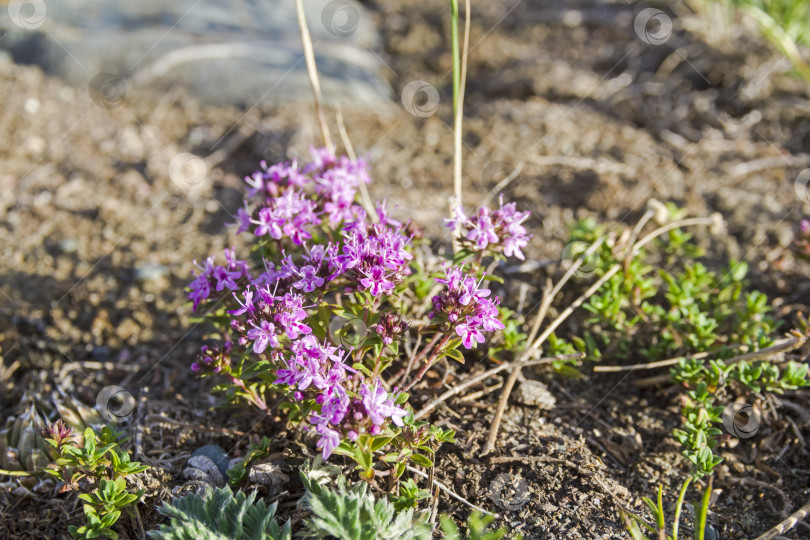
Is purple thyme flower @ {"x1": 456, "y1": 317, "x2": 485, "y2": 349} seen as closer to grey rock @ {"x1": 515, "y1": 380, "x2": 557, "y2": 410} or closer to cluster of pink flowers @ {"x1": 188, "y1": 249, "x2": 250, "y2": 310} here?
grey rock @ {"x1": 515, "y1": 380, "x2": 557, "y2": 410}

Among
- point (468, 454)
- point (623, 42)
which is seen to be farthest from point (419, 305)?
point (623, 42)

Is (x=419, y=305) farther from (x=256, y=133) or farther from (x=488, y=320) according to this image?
(x=256, y=133)

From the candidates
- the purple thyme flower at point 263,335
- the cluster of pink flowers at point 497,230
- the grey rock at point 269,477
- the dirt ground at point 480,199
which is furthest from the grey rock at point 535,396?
the purple thyme flower at point 263,335

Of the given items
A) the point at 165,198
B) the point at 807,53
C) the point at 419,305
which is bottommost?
the point at 419,305

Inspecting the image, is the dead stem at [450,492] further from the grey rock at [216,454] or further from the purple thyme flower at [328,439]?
the grey rock at [216,454]

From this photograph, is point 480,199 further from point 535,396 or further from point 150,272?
point 150,272

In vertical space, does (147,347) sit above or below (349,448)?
above
